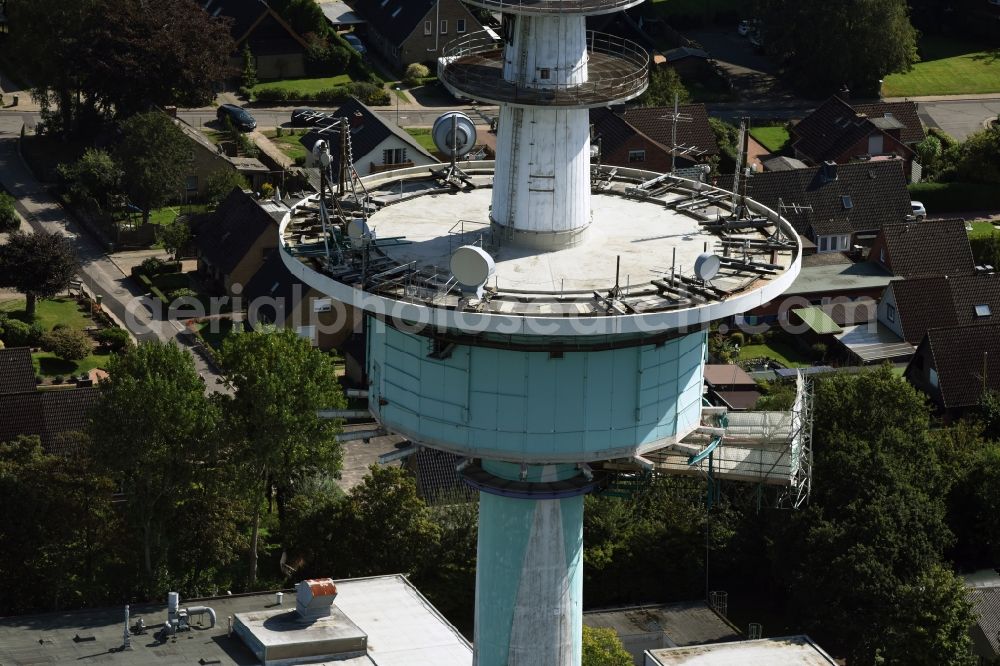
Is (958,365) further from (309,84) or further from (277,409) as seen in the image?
(309,84)

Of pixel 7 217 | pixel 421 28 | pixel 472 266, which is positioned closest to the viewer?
pixel 472 266

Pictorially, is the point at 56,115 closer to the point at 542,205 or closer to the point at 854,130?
the point at 854,130

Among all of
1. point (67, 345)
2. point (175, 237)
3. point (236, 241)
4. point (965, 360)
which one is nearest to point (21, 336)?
point (67, 345)

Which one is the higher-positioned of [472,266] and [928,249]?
[472,266]

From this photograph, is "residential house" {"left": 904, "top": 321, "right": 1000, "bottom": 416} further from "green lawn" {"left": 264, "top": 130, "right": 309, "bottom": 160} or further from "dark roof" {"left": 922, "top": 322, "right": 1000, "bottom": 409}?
"green lawn" {"left": 264, "top": 130, "right": 309, "bottom": 160}

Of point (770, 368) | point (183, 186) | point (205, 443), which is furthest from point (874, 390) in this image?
point (183, 186)

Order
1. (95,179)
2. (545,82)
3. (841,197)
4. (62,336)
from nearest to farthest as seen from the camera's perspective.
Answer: (545,82)
(62,336)
(95,179)
(841,197)

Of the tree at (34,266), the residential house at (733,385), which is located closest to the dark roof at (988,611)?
the residential house at (733,385)
